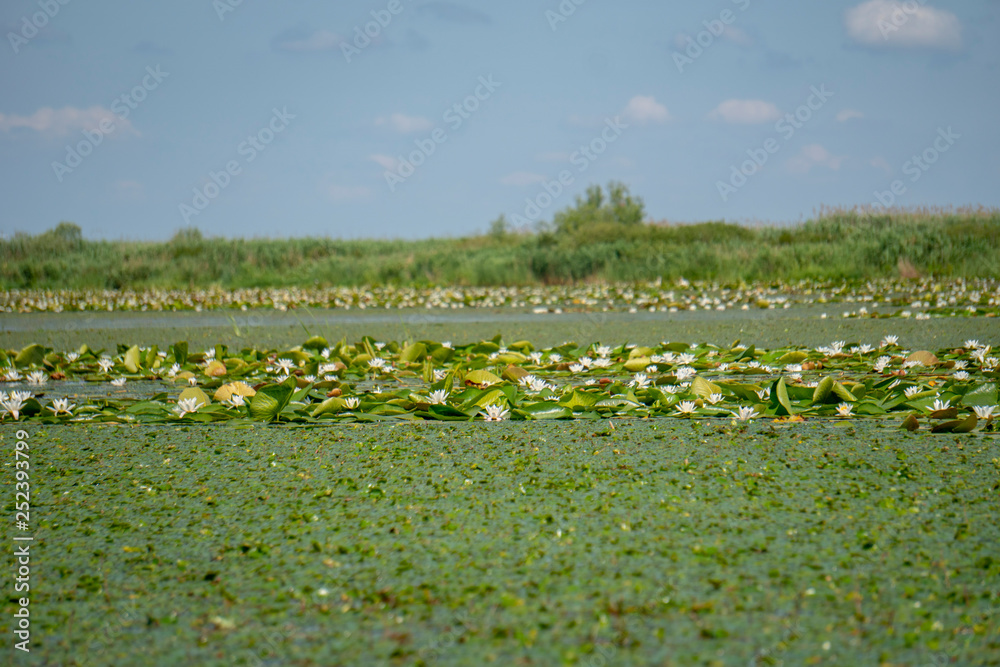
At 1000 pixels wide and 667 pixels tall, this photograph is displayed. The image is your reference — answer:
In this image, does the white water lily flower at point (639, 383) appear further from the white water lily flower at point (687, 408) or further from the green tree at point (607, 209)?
the green tree at point (607, 209)

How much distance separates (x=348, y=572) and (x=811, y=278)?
10589mm

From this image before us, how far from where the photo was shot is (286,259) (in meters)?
16.6

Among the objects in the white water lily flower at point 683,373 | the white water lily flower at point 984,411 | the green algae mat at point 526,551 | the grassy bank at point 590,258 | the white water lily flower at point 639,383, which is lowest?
the green algae mat at point 526,551

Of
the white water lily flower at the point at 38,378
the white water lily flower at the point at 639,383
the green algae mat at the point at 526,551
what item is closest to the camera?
the green algae mat at the point at 526,551

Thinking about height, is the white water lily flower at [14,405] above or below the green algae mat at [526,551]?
above

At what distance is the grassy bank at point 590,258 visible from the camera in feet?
38.6

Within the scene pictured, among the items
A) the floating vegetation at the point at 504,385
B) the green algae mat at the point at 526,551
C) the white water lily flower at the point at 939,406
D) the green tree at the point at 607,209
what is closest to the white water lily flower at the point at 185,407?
the floating vegetation at the point at 504,385

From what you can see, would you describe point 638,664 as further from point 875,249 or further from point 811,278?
point 875,249

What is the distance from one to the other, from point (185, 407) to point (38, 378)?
1.38 m

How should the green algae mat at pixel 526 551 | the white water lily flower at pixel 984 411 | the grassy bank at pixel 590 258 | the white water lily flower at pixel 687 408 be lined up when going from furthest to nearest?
the grassy bank at pixel 590 258 → the white water lily flower at pixel 687 408 → the white water lily flower at pixel 984 411 → the green algae mat at pixel 526 551

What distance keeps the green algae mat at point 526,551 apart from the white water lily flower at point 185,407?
1.34ft

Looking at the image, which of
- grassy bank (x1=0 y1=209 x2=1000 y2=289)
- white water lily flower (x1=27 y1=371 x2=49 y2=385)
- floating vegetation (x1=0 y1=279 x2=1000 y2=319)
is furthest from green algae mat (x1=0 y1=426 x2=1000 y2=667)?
grassy bank (x1=0 y1=209 x2=1000 y2=289)

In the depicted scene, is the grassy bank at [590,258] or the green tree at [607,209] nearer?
the grassy bank at [590,258]

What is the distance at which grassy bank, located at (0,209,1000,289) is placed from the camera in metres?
11.8
